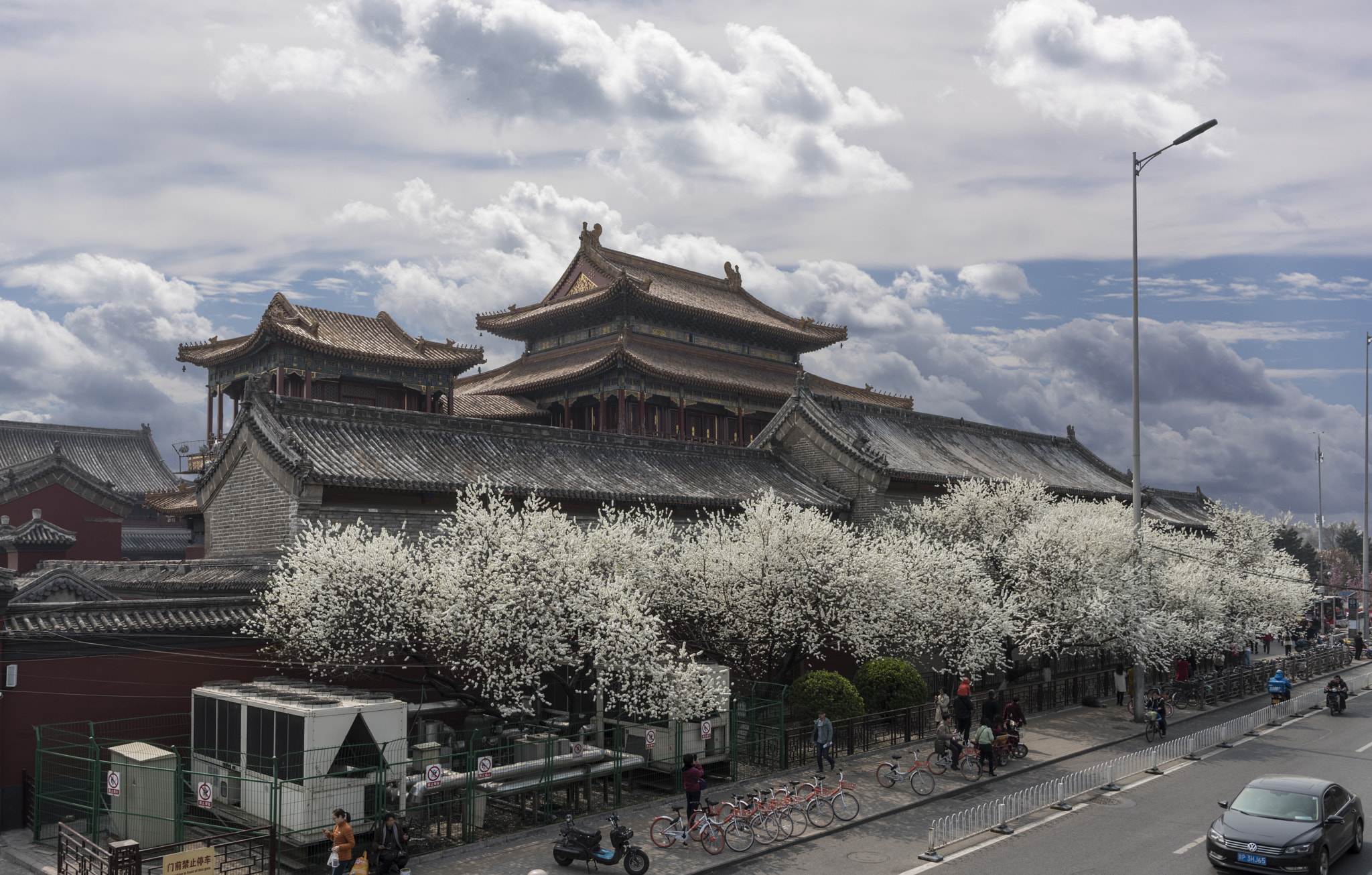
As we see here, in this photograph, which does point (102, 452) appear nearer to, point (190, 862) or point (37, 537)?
point (37, 537)

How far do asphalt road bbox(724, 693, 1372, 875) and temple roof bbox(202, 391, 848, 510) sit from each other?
13.4m

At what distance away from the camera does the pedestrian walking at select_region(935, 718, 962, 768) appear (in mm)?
24188

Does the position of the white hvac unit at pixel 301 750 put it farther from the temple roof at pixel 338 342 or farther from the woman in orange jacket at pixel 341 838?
the temple roof at pixel 338 342

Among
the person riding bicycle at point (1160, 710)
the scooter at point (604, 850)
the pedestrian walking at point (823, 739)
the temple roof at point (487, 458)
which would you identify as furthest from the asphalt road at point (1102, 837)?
the temple roof at point (487, 458)

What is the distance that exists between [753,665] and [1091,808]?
9743 mm

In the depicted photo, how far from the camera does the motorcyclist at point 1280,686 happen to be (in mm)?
34250

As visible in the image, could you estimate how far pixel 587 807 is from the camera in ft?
66.1

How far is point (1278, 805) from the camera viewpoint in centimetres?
1697

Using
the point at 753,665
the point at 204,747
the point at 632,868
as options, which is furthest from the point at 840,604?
the point at 204,747

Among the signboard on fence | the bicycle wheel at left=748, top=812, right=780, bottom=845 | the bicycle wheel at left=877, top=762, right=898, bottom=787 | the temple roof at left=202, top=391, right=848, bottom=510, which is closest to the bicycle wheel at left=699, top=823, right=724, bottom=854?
the bicycle wheel at left=748, top=812, right=780, bottom=845

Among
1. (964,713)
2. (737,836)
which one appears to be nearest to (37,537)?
(737,836)

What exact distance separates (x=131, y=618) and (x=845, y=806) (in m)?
15.8

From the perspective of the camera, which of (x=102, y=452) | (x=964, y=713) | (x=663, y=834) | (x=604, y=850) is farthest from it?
(x=102, y=452)

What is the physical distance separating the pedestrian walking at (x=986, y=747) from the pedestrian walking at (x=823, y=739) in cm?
363
